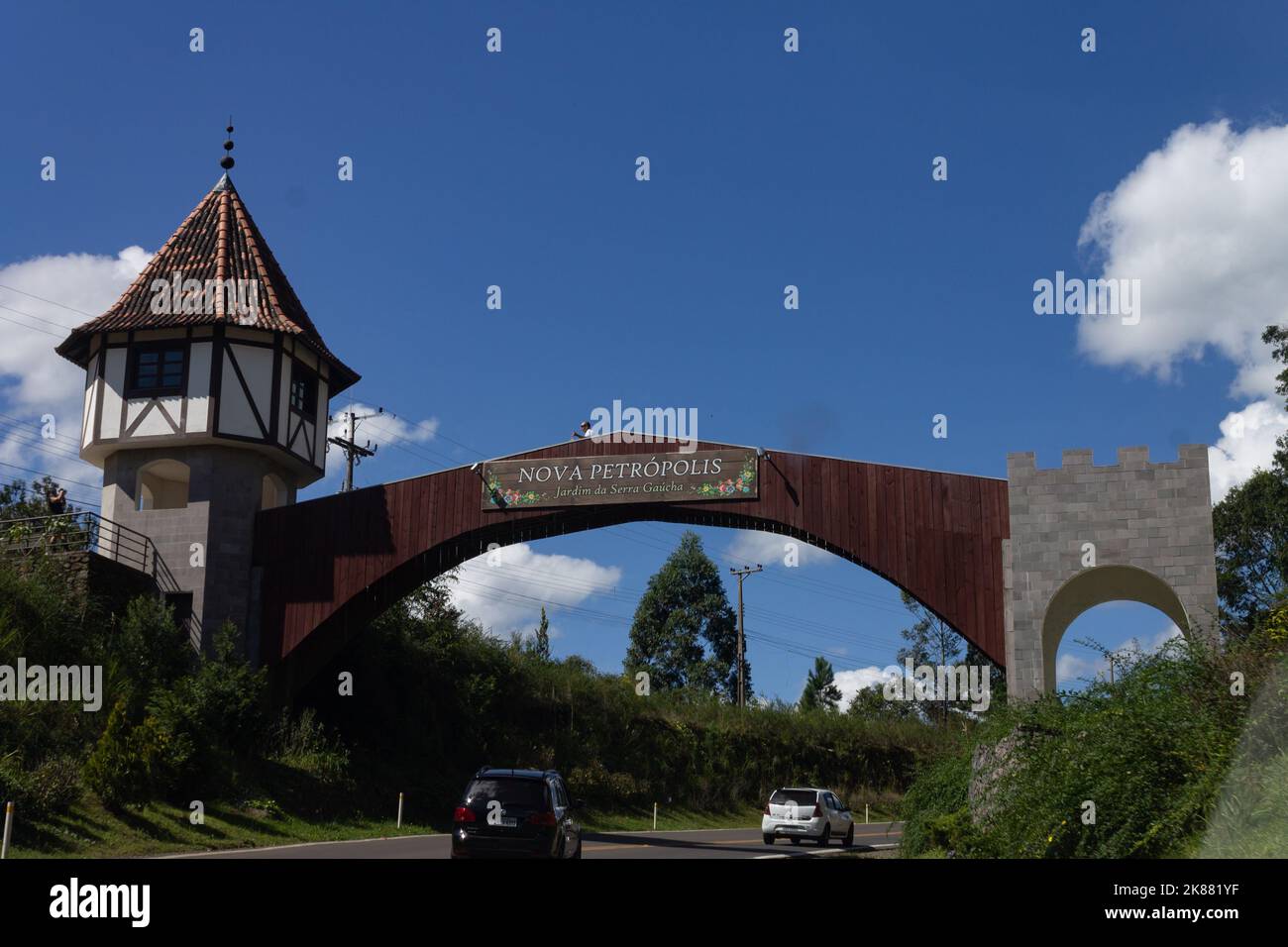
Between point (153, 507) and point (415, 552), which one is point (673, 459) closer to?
point (415, 552)

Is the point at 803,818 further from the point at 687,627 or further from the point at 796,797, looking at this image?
the point at 687,627

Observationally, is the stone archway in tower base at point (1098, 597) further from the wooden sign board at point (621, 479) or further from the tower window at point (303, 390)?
the tower window at point (303, 390)

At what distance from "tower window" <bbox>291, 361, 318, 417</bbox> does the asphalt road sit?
12.0 m

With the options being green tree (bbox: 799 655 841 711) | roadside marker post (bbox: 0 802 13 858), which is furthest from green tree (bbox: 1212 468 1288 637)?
roadside marker post (bbox: 0 802 13 858)

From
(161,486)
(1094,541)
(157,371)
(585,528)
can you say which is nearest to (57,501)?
(161,486)

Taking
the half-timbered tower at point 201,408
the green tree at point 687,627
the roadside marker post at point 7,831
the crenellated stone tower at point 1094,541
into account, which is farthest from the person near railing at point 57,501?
the green tree at point 687,627

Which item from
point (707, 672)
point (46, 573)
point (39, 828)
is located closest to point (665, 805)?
point (46, 573)

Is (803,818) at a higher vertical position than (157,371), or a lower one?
lower

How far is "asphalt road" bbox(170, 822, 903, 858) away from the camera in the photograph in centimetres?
2291

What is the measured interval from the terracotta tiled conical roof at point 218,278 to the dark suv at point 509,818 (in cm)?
1900

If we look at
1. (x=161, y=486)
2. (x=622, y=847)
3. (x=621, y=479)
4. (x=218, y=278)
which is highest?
(x=218, y=278)

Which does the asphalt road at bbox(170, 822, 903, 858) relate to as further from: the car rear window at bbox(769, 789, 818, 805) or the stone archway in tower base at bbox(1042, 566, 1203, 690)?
the stone archway in tower base at bbox(1042, 566, 1203, 690)

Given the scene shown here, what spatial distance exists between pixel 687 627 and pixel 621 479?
47441mm

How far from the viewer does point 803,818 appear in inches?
1105
